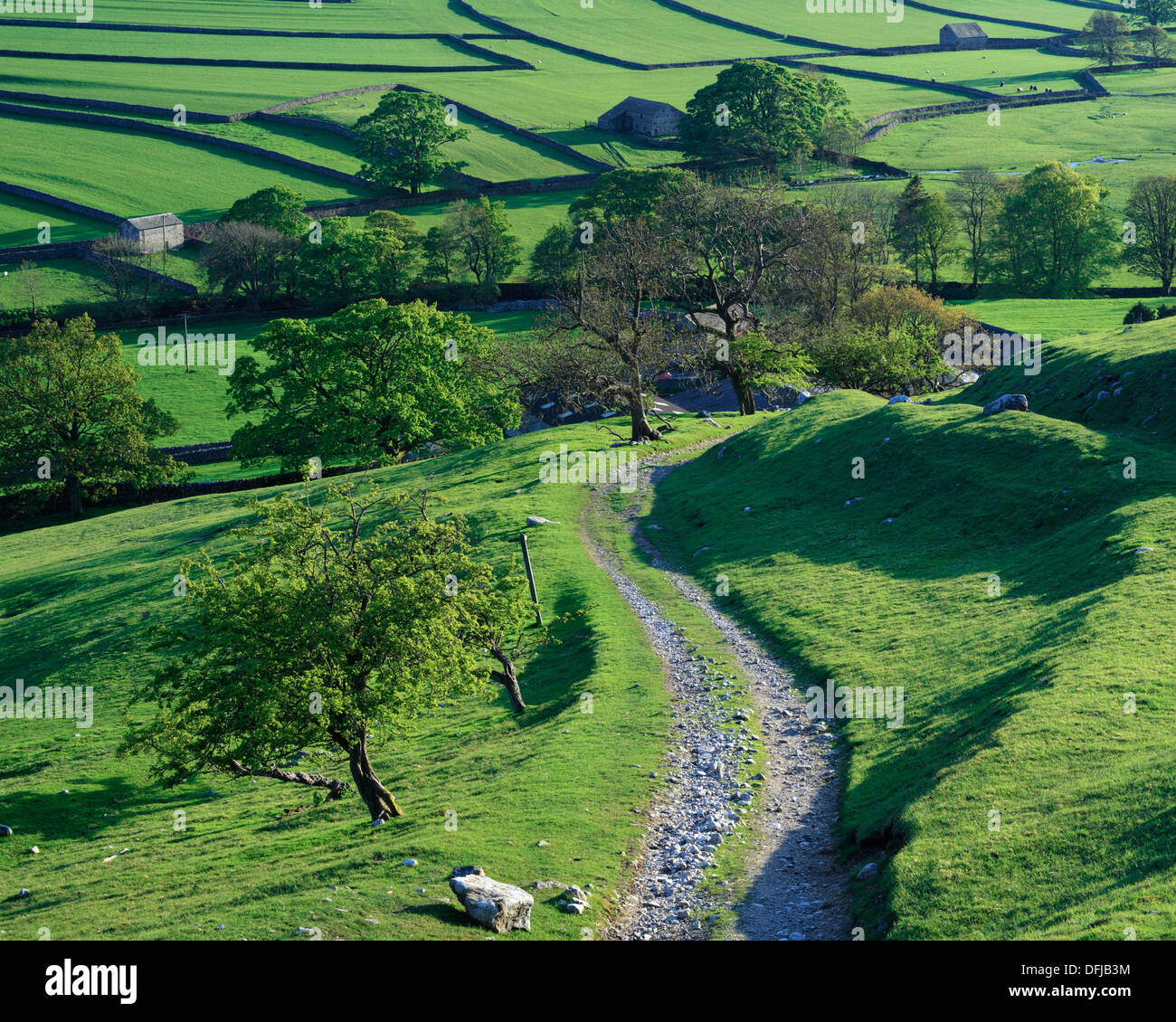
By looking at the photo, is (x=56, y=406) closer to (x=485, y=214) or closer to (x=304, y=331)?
(x=304, y=331)

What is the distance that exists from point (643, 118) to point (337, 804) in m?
167

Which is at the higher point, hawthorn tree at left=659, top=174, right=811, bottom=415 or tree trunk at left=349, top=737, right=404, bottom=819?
hawthorn tree at left=659, top=174, right=811, bottom=415

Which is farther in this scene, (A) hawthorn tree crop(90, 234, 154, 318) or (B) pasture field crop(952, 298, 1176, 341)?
(A) hawthorn tree crop(90, 234, 154, 318)

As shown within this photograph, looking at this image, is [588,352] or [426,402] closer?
[588,352]

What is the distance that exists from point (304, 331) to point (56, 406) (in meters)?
25.6

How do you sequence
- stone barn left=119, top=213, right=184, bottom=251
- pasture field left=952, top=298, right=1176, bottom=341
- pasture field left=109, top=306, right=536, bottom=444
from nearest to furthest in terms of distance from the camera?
pasture field left=109, top=306, right=536, bottom=444
pasture field left=952, top=298, right=1176, bottom=341
stone barn left=119, top=213, right=184, bottom=251

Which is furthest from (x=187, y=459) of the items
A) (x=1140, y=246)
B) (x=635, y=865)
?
(x=1140, y=246)

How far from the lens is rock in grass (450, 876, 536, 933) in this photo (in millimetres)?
17906

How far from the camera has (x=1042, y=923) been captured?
15.9m

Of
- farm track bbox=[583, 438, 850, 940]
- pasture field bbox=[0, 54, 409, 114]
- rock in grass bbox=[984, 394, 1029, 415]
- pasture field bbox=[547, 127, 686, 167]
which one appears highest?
pasture field bbox=[0, 54, 409, 114]

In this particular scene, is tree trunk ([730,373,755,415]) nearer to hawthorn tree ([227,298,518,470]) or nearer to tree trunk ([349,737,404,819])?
hawthorn tree ([227,298,518,470])

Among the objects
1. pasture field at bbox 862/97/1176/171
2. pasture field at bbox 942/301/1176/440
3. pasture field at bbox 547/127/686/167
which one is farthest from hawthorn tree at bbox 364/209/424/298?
pasture field at bbox 942/301/1176/440

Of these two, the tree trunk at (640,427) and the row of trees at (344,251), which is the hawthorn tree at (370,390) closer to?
the tree trunk at (640,427)

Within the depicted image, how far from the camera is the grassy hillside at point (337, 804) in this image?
1958cm
